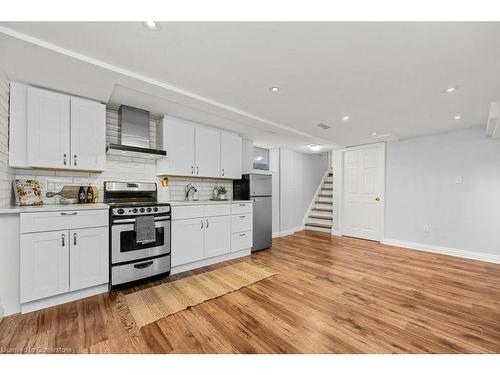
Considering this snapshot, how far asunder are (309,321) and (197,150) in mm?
2856

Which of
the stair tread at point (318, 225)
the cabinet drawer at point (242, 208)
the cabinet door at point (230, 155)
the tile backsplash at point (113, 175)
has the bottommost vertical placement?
the stair tread at point (318, 225)

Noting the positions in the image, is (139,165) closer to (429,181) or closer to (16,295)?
(16,295)

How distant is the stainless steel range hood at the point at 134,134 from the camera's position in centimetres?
293

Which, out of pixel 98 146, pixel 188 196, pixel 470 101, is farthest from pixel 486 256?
pixel 98 146

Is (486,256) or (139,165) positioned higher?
(139,165)

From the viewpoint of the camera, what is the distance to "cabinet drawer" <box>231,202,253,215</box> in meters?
3.79

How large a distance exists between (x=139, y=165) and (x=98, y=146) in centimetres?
65

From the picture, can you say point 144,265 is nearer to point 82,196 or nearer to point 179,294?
point 179,294

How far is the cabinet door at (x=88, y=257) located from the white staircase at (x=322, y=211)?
17.1ft

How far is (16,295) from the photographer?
1.98 m

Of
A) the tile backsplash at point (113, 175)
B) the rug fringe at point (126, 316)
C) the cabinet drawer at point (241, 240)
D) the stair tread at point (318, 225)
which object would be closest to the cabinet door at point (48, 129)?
the tile backsplash at point (113, 175)

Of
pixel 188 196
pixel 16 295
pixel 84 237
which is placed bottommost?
pixel 16 295

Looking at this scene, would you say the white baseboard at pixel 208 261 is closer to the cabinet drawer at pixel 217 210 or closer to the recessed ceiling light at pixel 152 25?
the cabinet drawer at pixel 217 210
